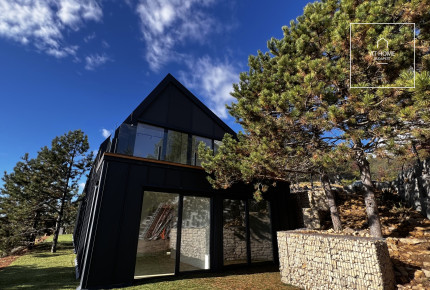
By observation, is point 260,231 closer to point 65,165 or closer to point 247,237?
point 247,237

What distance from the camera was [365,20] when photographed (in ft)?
13.9

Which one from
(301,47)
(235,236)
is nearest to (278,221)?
(235,236)

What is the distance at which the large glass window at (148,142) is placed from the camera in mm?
6707

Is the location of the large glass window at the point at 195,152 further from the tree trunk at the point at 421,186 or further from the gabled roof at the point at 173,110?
the tree trunk at the point at 421,186

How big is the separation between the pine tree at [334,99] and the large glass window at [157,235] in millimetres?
1989

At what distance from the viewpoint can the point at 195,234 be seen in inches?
273

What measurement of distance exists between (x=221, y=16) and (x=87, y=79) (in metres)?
8.29

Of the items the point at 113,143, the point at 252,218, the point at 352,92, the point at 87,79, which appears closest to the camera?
the point at 352,92

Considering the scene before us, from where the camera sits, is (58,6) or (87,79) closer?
(58,6)

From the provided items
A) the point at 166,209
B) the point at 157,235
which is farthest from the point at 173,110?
the point at 157,235

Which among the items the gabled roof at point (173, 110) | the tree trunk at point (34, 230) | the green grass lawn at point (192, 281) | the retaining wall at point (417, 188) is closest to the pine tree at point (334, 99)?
the gabled roof at point (173, 110)

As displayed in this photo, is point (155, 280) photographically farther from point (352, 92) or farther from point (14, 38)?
point (14, 38)
